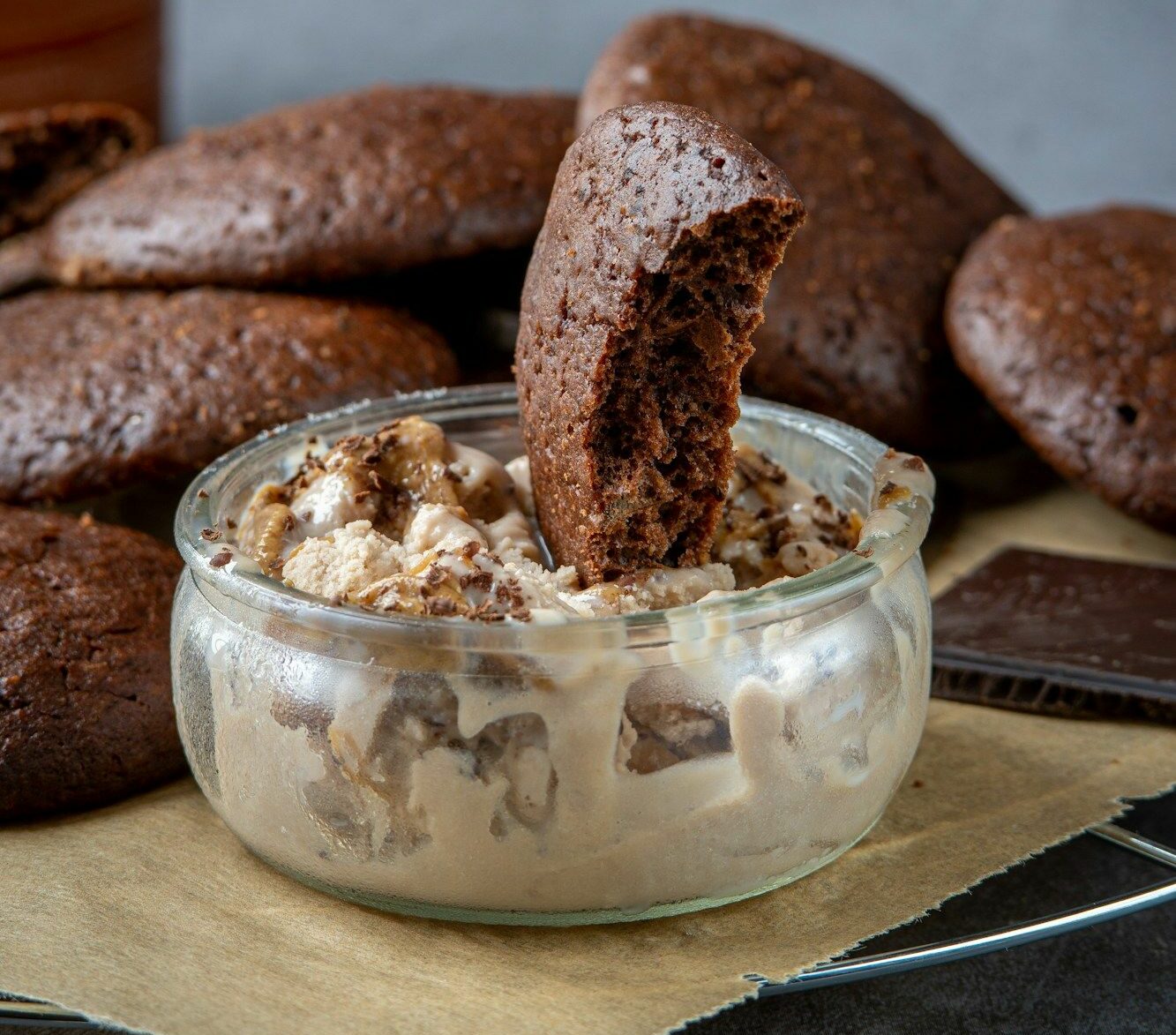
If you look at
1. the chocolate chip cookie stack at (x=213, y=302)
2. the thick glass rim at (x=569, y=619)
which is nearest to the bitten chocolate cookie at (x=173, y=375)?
the chocolate chip cookie stack at (x=213, y=302)

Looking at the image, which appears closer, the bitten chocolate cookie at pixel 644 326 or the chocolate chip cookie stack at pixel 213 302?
the bitten chocolate cookie at pixel 644 326

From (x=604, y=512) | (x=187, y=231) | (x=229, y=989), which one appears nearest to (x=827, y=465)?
(x=604, y=512)

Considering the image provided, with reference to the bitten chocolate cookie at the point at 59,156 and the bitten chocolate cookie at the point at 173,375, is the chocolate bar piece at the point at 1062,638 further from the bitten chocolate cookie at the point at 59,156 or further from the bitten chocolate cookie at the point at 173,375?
the bitten chocolate cookie at the point at 59,156

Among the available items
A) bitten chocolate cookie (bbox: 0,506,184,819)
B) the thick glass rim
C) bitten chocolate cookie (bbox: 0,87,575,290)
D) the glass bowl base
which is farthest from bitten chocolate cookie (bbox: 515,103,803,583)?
bitten chocolate cookie (bbox: 0,87,575,290)

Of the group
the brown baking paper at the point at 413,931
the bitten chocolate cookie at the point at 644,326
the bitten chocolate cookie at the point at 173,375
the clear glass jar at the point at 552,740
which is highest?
the bitten chocolate cookie at the point at 644,326

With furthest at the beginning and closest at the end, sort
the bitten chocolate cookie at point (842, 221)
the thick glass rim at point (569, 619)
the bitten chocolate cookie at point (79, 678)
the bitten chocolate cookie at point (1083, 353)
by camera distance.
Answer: the bitten chocolate cookie at point (842, 221) → the bitten chocolate cookie at point (1083, 353) → the bitten chocolate cookie at point (79, 678) → the thick glass rim at point (569, 619)

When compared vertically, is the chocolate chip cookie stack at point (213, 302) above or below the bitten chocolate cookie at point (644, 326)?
below
